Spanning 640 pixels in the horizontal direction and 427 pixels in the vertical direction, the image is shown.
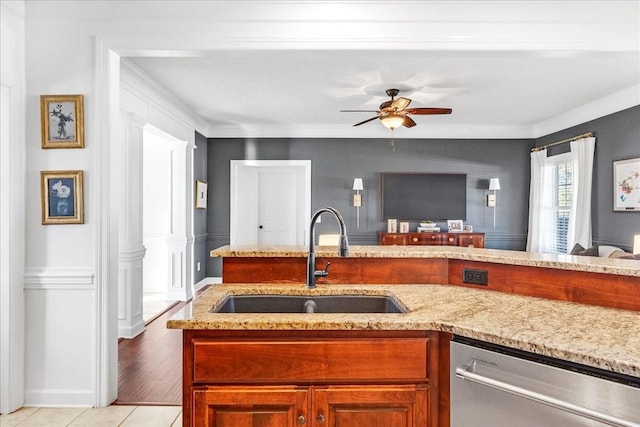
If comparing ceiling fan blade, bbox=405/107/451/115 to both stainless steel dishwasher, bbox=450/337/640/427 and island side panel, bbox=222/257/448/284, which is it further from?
stainless steel dishwasher, bbox=450/337/640/427

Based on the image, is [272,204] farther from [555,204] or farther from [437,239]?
[555,204]

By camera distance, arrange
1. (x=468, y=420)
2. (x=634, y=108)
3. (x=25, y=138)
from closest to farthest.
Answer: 1. (x=468, y=420)
2. (x=25, y=138)
3. (x=634, y=108)

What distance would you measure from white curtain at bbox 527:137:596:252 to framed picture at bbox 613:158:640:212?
0.36 m

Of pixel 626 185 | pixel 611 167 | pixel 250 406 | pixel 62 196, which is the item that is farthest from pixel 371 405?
pixel 611 167

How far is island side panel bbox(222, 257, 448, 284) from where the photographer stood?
83.6 inches

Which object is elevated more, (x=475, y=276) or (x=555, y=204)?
(x=555, y=204)

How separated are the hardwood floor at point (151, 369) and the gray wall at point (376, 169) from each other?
2.66 meters

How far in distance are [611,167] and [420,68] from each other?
→ 2.81 metres

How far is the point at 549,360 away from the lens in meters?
1.18

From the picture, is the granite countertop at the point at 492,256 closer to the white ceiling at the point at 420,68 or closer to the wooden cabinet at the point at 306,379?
the wooden cabinet at the point at 306,379

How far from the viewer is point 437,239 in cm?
613

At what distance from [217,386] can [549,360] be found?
107 centimetres

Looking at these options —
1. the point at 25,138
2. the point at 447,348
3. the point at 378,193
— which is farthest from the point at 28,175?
the point at 378,193

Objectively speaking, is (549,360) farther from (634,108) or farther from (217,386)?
(634,108)
